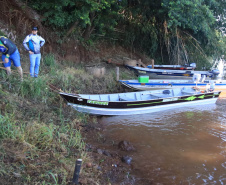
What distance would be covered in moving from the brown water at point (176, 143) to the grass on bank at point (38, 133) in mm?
1263

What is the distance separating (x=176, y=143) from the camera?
6.38m

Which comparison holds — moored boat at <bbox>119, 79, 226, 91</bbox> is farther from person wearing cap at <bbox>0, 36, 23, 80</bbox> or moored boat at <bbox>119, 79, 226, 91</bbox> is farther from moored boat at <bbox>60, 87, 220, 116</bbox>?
person wearing cap at <bbox>0, 36, 23, 80</bbox>

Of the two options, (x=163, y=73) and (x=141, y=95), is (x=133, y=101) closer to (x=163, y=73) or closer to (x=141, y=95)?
(x=141, y=95)

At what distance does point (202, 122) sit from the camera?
8.35 meters

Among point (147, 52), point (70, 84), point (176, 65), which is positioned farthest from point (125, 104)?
point (147, 52)

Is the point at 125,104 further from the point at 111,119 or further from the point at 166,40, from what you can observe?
the point at 166,40

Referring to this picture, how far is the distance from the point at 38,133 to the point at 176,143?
12.8 ft

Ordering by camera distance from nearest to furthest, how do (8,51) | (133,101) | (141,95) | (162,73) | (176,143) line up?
(176,143) < (8,51) < (133,101) < (141,95) < (162,73)

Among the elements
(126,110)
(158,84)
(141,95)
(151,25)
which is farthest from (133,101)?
(151,25)

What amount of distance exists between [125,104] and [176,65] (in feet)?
26.4

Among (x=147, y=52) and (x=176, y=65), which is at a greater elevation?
(x=147, y=52)

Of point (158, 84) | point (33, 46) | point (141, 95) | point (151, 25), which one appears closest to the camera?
point (33, 46)

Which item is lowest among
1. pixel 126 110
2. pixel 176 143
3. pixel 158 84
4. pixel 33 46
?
pixel 176 143

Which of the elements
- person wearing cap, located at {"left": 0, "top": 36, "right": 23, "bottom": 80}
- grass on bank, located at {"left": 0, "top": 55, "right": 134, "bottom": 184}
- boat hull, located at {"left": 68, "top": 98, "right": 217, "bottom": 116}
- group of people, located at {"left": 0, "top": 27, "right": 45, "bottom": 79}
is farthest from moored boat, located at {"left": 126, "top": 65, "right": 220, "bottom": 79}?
person wearing cap, located at {"left": 0, "top": 36, "right": 23, "bottom": 80}
